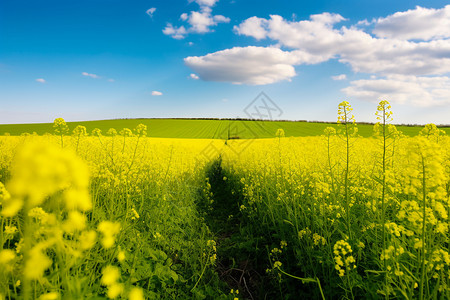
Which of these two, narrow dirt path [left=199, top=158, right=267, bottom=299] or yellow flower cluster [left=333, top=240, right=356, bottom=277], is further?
narrow dirt path [left=199, top=158, right=267, bottom=299]

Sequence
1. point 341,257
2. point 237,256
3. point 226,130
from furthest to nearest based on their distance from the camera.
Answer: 1. point 226,130
2. point 237,256
3. point 341,257

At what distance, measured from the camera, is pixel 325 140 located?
11.7 feet

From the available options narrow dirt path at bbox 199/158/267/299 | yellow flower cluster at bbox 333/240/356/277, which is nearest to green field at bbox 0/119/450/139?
narrow dirt path at bbox 199/158/267/299

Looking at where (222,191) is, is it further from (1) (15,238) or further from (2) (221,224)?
(1) (15,238)

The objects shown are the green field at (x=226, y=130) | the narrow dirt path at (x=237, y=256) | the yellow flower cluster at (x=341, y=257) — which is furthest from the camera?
the green field at (x=226, y=130)

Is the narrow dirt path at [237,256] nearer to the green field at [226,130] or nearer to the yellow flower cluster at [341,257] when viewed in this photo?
the yellow flower cluster at [341,257]

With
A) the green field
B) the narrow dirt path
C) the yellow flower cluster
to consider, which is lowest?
the narrow dirt path

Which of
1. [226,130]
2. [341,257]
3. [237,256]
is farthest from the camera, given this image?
[226,130]

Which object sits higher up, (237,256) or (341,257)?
(341,257)

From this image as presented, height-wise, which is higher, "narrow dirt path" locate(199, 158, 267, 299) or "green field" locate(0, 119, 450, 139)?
"green field" locate(0, 119, 450, 139)

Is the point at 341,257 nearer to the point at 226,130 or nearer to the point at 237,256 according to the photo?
the point at 237,256

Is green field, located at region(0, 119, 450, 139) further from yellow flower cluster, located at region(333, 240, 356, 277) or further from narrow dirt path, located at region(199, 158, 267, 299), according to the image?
yellow flower cluster, located at region(333, 240, 356, 277)

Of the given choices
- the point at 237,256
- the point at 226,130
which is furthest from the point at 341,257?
the point at 226,130

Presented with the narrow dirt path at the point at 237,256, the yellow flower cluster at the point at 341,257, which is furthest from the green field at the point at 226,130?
the yellow flower cluster at the point at 341,257
